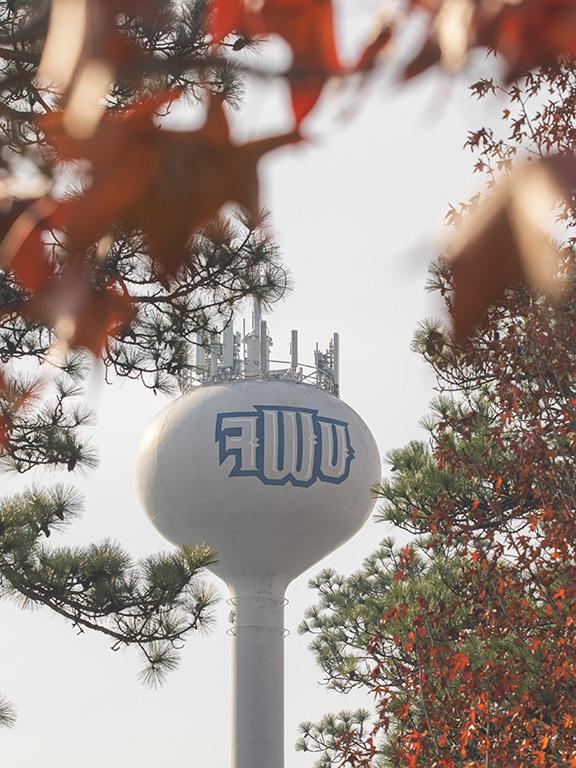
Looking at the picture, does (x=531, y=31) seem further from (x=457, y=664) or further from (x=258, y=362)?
(x=258, y=362)

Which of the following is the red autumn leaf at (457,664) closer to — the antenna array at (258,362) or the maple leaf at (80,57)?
the maple leaf at (80,57)

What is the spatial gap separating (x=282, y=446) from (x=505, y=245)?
20.6m

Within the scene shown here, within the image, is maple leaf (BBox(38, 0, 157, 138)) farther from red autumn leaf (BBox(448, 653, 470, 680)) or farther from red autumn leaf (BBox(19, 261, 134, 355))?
red autumn leaf (BBox(448, 653, 470, 680))

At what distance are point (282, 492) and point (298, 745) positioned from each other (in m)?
4.10

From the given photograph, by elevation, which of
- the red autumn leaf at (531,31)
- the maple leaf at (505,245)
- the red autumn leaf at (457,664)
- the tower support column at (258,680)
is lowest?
the maple leaf at (505,245)

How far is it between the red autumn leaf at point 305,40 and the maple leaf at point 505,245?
0.13 meters

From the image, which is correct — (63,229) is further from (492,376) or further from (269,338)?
(269,338)

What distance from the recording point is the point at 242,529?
70.5 ft

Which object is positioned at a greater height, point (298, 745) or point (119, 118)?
point (298, 745)

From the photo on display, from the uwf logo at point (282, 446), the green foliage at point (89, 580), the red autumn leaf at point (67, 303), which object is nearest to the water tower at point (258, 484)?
the uwf logo at point (282, 446)

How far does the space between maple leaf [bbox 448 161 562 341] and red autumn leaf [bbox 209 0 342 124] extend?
0.42 feet

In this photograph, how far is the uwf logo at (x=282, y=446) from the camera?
69.9ft

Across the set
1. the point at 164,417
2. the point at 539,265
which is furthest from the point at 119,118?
the point at 164,417

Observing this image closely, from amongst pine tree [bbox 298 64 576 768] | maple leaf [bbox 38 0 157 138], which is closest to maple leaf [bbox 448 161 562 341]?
maple leaf [bbox 38 0 157 138]
